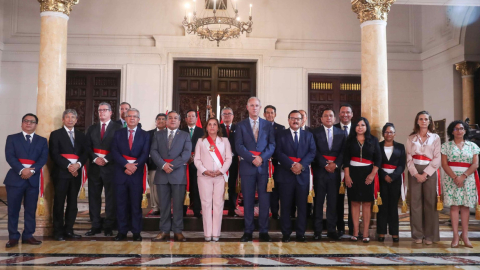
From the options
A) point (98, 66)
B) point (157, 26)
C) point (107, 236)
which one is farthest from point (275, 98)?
point (107, 236)

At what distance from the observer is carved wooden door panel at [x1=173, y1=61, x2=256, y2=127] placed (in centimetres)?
1014

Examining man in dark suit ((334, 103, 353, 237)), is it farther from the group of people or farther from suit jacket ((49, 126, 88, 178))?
suit jacket ((49, 126, 88, 178))

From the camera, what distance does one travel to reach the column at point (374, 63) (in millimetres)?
6160

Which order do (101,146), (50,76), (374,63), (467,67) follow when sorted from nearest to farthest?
(101,146), (50,76), (374,63), (467,67)

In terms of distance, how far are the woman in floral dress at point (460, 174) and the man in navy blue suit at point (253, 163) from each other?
2.16m

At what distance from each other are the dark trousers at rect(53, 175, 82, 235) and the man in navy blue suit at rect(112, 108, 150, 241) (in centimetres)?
60

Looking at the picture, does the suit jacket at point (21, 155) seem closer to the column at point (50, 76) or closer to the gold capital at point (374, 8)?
the column at point (50, 76)

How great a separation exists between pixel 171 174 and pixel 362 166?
233cm

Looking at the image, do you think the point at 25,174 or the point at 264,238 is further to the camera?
the point at 264,238

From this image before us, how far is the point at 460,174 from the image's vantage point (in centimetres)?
518

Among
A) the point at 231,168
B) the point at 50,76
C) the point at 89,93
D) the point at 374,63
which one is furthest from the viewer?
the point at 89,93

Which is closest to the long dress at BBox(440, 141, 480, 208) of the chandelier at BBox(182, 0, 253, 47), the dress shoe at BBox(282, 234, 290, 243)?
the dress shoe at BBox(282, 234, 290, 243)

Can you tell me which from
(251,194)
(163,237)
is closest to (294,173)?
(251,194)

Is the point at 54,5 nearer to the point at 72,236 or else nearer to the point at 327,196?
the point at 72,236
